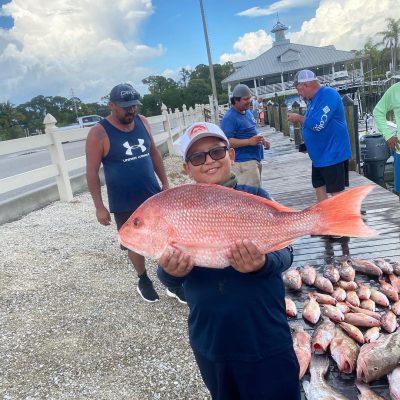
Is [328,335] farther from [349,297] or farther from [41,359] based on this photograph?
[41,359]

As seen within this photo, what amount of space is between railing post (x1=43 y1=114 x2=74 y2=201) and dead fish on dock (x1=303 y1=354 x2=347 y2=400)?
6690 mm

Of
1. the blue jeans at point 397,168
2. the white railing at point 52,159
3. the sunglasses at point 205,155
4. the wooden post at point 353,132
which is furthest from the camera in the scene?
the wooden post at point 353,132

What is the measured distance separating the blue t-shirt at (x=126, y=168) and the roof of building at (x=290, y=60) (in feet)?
213

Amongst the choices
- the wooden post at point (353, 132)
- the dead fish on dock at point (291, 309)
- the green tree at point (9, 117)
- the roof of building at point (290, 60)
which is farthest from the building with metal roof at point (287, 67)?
the dead fish on dock at point (291, 309)

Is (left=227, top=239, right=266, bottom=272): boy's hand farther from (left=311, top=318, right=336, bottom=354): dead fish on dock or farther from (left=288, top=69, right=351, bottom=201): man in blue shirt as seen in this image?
(left=288, top=69, right=351, bottom=201): man in blue shirt

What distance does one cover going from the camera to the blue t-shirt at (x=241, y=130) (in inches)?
221

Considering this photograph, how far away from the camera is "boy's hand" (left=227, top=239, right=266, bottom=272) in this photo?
1683 mm

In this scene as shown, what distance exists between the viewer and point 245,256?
1.68 metres

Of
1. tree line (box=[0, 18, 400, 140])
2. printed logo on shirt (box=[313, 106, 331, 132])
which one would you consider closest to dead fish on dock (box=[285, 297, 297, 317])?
printed logo on shirt (box=[313, 106, 331, 132])

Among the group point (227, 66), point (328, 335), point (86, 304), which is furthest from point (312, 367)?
point (227, 66)

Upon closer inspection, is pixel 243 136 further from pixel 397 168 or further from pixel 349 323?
pixel 349 323

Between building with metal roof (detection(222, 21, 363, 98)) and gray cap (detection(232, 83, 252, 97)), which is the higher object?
building with metal roof (detection(222, 21, 363, 98))

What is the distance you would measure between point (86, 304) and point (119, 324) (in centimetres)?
58

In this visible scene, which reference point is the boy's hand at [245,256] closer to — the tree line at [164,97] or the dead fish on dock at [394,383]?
the dead fish on dock at [394,383]
